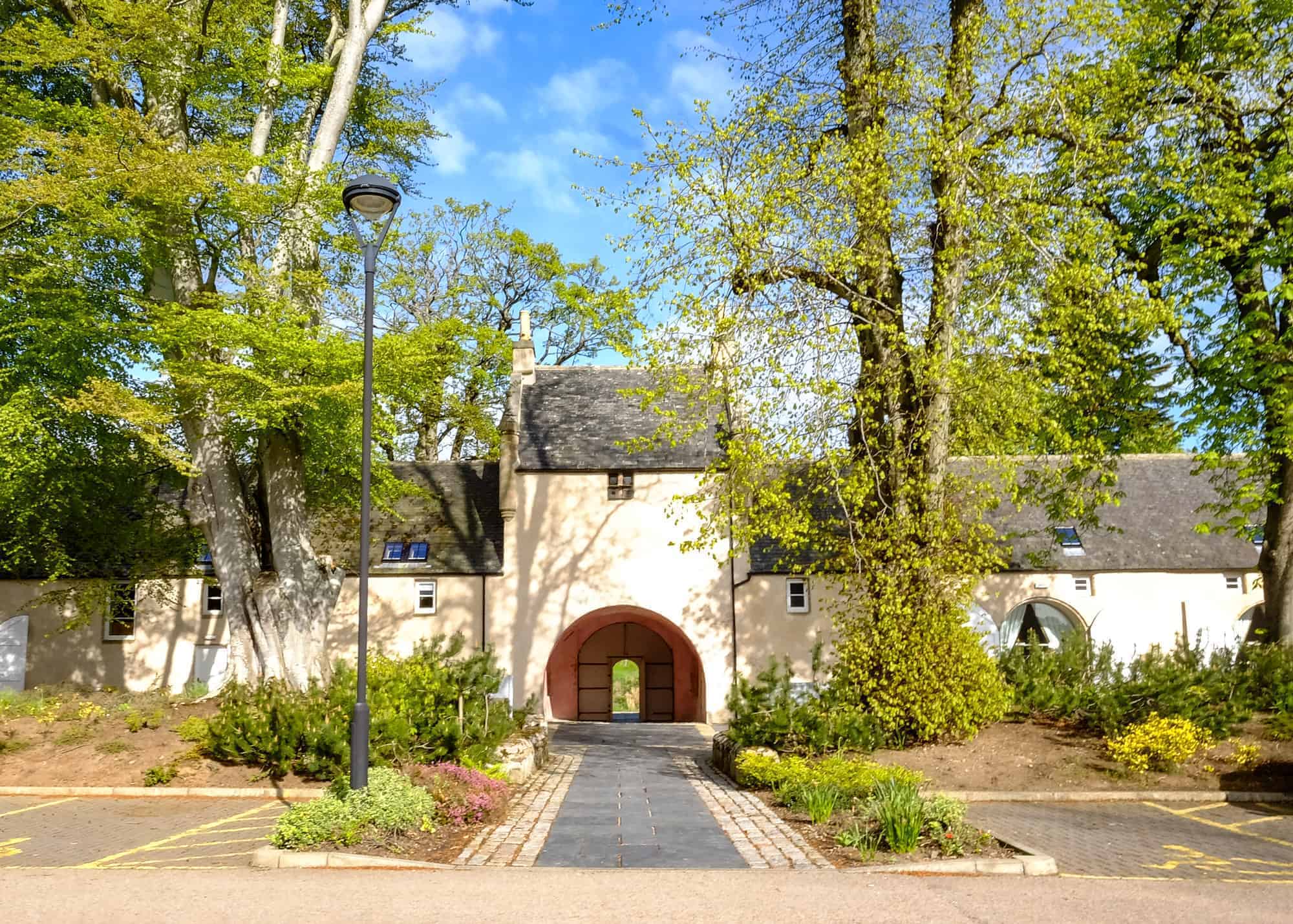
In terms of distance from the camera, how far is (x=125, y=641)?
87.3ft

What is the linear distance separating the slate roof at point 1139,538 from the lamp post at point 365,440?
1707cm

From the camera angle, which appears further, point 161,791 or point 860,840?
point 161,791

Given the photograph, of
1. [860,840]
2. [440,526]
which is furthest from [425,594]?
[860,840]

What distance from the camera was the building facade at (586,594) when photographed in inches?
1038

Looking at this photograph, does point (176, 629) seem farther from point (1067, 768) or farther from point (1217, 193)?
point (1217, 193)

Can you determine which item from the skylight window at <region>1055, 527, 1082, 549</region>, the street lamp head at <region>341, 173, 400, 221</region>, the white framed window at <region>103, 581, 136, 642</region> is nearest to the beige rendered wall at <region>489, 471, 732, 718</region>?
the white framed window at <region>103, 581, 136, 642</region>

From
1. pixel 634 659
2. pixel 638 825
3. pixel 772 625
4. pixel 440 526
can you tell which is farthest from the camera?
pixel 634 659

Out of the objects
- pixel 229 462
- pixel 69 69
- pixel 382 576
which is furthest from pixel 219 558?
pixel 69 69

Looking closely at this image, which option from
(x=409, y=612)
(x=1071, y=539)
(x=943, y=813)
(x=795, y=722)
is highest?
(x=1071, y=539)

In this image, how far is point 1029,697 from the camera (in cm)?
1570

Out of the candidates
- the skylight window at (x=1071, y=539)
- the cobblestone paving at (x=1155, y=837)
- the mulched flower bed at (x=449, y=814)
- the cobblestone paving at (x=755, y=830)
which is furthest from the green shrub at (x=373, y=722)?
the skylight window at (x=1071, y=539)

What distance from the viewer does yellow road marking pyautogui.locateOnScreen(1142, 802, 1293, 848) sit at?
1038 cm

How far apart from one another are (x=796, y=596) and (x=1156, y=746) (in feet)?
45.4

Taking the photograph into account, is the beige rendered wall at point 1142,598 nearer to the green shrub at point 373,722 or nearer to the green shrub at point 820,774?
the green shrub at point 820,774
